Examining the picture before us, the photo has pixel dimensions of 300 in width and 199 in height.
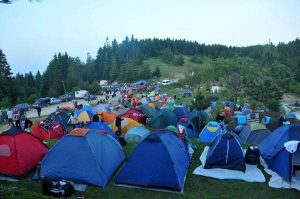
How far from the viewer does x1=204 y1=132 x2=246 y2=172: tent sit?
901 centimetres

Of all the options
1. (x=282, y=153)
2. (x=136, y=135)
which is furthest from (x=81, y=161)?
(x=282, y=153)

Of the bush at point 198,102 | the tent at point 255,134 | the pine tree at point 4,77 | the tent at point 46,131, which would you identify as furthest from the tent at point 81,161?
the pine tree at point 4,77

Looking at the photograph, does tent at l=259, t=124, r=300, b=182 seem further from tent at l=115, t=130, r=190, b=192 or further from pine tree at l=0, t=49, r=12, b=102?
pine tree at l=0, t=49, r=12, b=102

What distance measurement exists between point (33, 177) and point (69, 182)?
171 centimetres

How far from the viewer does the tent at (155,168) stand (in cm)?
768

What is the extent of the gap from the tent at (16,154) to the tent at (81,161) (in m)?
0.75

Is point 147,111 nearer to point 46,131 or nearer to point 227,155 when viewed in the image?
point 46,131

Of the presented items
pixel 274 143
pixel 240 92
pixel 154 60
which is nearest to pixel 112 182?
pixel 274 143

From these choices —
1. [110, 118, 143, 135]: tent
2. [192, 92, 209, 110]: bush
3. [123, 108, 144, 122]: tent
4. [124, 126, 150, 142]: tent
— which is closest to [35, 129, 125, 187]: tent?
[124, 126, 150, 142]: tent

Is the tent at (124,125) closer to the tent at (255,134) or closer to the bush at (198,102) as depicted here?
the tent at (255,134)

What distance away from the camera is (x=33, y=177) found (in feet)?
28.0

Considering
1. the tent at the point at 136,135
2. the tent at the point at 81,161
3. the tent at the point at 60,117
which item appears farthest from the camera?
the tent at the point at 60,117

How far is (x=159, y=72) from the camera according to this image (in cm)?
8669

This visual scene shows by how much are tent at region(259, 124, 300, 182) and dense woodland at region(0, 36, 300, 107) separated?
64.3ft
